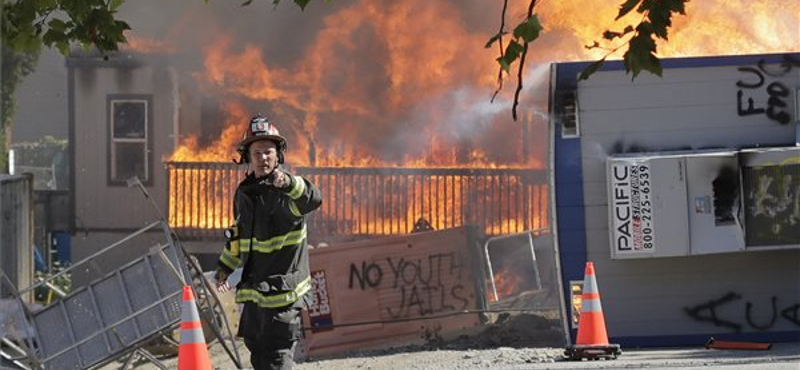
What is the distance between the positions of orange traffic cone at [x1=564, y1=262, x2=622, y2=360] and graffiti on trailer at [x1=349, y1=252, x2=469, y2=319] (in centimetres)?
400

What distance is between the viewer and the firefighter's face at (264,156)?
891 cm

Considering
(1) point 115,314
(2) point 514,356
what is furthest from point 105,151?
(2) point 514,356

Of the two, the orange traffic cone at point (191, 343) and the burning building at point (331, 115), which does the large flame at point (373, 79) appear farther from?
the orange traffic cone at point (191, 343)

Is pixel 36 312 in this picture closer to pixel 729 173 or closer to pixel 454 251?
pixel 454 251

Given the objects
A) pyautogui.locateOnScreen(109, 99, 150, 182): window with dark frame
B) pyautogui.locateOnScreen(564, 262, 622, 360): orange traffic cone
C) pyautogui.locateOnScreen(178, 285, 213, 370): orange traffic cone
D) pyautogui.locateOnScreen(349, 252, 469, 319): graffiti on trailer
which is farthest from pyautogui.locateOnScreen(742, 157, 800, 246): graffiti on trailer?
pyautogui.locateOnScreen(109, 99, 150, 182): window with dark frame

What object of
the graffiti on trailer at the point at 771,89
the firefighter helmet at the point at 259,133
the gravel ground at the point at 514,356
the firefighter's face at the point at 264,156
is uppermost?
the graffiti on trailer at the point at 771,89

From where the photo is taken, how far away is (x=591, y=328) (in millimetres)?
11953

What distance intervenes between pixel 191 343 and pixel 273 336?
56.6 inches

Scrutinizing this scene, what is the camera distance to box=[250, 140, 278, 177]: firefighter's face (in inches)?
351

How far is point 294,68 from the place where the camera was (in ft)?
70.7

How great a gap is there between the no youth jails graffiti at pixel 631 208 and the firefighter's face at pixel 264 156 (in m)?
4.42

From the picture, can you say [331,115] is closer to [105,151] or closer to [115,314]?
[105,151]

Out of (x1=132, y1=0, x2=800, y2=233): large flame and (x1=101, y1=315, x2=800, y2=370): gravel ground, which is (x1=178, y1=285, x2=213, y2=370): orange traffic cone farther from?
(x1=132, y1=0, x2=800, y2=233): large flame

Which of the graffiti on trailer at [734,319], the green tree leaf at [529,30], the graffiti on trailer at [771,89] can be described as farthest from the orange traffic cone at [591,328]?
the green tree leaf at [529,30]
